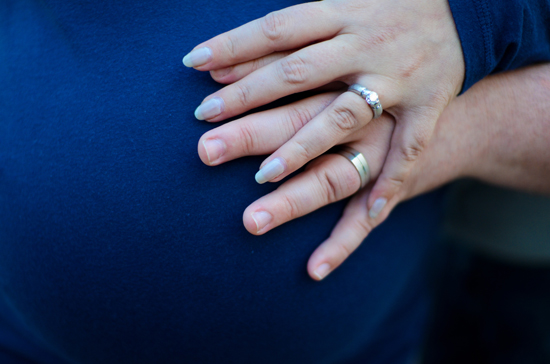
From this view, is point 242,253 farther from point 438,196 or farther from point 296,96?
point 438,196

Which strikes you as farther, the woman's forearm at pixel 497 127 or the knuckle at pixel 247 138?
the woman's forearm at pixel 497 127

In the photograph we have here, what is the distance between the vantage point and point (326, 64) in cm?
65

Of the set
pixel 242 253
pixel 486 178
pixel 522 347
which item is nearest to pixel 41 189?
pixel 242 253

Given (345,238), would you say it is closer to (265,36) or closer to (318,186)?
(318,186)

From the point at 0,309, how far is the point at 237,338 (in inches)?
24.7

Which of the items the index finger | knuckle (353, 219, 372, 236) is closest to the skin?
knuckle (353, 219, 372, 236)

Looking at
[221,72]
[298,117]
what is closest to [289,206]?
[298,117]

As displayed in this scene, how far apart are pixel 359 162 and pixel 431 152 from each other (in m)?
0.17

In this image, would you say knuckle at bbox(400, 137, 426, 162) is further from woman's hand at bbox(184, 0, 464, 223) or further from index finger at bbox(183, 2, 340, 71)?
index finger at bbox(183, 2, 340, 71)

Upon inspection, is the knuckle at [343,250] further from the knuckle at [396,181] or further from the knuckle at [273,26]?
the knuckle at [273,26]

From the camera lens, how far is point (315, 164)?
0.73 m

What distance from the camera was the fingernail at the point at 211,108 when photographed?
2.15 feet

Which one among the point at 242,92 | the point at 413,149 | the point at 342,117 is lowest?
the point at 413,149

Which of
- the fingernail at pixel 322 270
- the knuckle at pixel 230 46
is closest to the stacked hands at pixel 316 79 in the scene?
the knuckle at pixel 230 46
